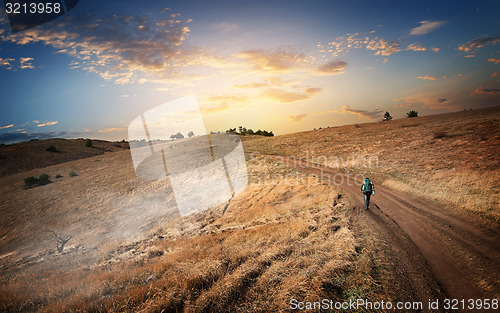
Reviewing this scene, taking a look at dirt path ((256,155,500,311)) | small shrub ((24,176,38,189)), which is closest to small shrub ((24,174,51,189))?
small shrub ((24,176,38,189))

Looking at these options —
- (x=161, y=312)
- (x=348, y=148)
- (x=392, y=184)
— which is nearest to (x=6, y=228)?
(x=161, y=312)

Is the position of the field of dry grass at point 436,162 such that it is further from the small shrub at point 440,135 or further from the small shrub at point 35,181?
the small shrub at point 35,181

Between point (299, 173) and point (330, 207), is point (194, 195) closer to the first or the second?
point (299, 173)

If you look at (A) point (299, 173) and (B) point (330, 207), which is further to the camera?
(A) point (299, 173)

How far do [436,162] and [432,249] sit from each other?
18.8m

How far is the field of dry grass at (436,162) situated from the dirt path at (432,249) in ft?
7.82

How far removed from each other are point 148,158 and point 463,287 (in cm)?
5311

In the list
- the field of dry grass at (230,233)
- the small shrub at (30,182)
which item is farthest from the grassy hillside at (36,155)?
the small shrub at (30,182)

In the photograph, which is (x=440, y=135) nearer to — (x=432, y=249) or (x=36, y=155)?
(x=432, y=249)

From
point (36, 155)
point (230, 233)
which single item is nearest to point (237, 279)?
point (230, 233)

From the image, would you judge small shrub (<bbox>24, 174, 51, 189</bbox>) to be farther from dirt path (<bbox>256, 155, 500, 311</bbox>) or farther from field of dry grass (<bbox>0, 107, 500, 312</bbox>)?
dirt path (<bbox>256, 155, 500, 311</bbox>)

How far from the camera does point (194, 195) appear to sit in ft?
87.5

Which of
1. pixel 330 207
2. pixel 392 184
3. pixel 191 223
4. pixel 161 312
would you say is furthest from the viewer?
pixel 191 223

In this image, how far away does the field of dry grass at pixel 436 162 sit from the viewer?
13445mm
